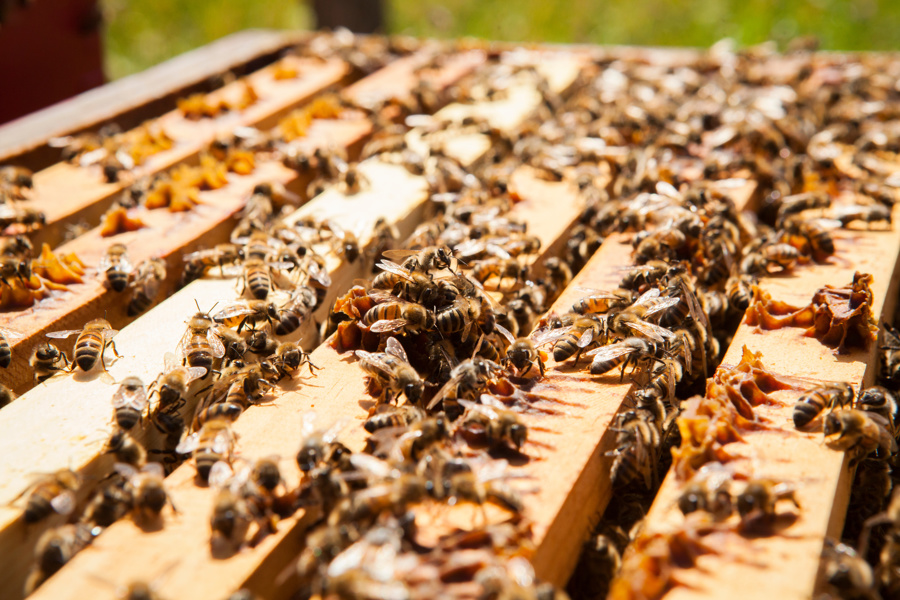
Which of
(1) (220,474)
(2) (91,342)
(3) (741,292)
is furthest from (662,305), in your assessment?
(2) (91,342)

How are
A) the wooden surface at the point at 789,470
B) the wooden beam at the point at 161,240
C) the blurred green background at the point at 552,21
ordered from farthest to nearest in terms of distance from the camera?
the blurred green background at the point at 552,21 → the wooden beam at the point at 161,240 → the wooden surface at the point at 789,470

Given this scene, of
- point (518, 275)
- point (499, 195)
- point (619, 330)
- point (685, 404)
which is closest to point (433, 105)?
point (499, 195)

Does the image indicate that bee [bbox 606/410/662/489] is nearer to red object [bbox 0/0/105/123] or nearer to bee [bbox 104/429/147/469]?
bee [bbox 104/429/147/469]

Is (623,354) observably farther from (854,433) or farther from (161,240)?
(161,240)

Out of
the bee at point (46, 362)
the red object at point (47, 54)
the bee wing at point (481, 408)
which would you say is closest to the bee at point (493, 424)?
the bee wing at point (481, 408)

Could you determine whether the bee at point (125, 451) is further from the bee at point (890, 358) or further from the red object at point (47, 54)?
the red object at point (47, 54)
